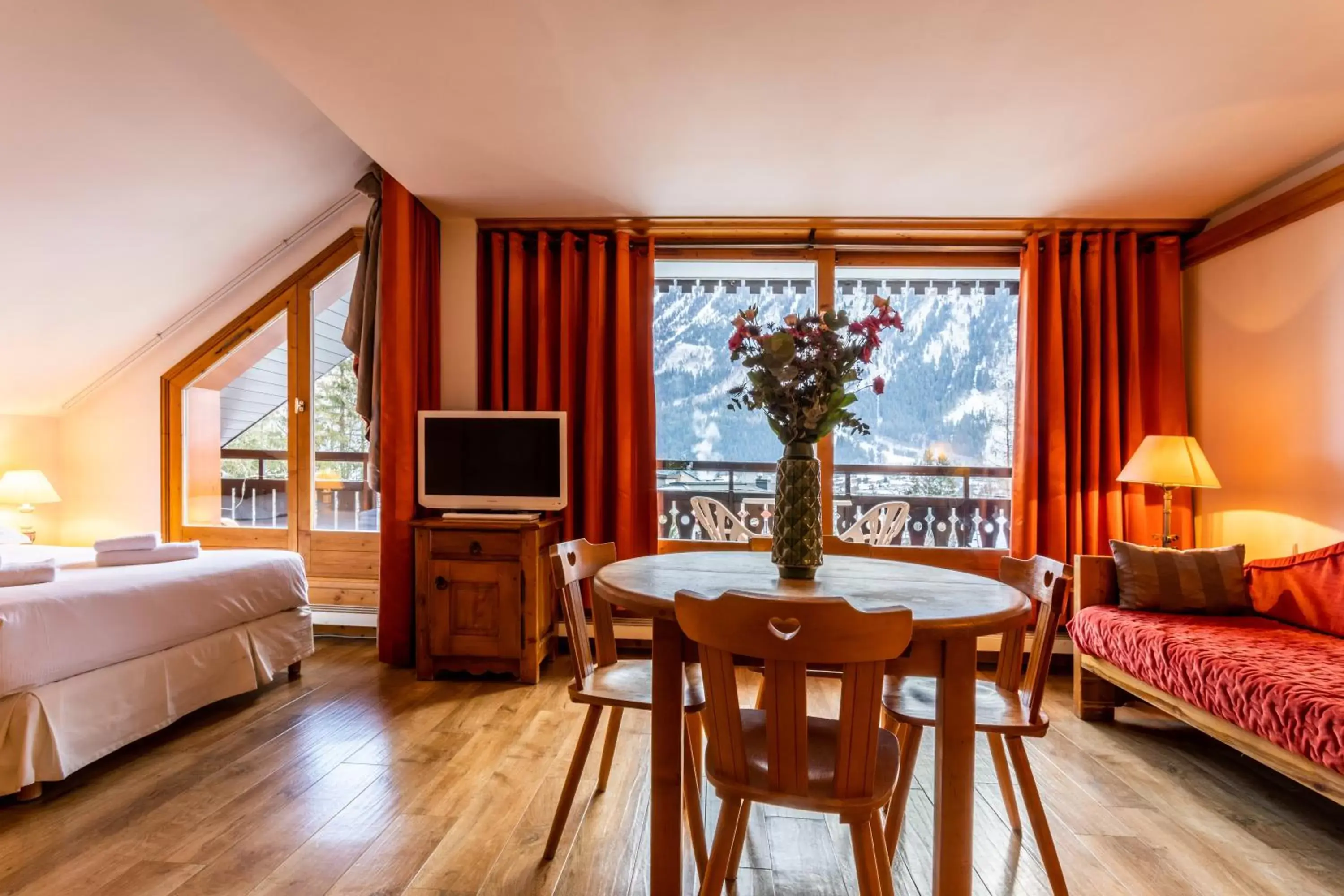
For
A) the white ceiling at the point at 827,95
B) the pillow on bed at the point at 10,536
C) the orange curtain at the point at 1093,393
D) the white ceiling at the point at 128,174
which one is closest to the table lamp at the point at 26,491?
the pillow on bed at the point at 10,536

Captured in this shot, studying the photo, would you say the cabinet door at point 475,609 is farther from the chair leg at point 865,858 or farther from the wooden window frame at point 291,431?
the chair leg at point 865,858

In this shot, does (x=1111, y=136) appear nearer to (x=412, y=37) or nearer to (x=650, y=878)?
(x=412, y=37)

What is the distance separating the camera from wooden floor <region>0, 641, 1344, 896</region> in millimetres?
1690

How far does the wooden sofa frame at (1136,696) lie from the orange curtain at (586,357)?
214 cm

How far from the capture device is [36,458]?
13.5ft

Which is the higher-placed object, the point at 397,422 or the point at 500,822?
the point at 397,422

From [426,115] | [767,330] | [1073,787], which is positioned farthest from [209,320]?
[1073,787]

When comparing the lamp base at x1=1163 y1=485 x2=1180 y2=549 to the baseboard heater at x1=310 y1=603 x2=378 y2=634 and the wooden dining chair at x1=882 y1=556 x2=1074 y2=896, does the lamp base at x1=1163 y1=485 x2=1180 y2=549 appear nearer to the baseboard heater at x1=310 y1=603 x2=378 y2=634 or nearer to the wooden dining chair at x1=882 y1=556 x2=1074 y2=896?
the wooden dining chair at x1=882 y1=556 x2=1074 y2=896

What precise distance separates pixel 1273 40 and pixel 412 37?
9.02 feet

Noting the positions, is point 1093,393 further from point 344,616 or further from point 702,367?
point 344,616

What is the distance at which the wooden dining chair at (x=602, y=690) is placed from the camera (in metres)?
1.73

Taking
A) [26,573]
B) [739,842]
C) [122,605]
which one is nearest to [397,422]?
[122,605]

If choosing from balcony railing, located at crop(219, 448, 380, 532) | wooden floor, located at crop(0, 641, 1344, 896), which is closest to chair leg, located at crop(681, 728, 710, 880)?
wooden floor, located at crop(0, 641, 1344, 896)

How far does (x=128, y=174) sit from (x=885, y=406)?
419 centimetres
